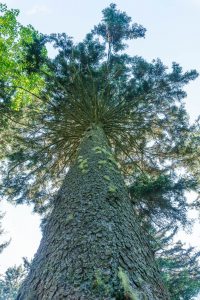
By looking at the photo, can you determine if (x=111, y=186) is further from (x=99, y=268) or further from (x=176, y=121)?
(x=176, y=121)

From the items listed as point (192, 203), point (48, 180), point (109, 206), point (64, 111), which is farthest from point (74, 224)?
point (48, 180)

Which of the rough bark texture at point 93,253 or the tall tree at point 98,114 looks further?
the tall tree at point 98,114

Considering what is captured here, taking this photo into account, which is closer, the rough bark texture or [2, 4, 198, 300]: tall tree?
the rough bark texture

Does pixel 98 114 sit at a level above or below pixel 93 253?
above

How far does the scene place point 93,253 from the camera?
2.63 meters

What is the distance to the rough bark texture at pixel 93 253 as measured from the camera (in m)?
2.27

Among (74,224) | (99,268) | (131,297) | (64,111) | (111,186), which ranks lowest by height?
(131,297)

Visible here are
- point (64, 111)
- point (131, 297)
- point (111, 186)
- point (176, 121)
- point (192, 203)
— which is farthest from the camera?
point (176, 121)

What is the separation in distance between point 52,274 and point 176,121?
26.9 ft

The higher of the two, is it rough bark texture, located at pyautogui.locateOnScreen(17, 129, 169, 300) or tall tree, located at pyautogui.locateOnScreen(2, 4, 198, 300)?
tall tree, located at pyautogui.locateOnScreen(2, 4, 198, 300)

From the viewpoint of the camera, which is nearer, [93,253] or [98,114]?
[93,253]

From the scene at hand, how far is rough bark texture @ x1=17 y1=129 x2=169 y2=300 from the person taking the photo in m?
2.27

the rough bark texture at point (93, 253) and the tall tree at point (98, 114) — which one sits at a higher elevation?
the tall tree at point (98, 114)

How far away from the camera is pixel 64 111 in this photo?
9.02 metres
